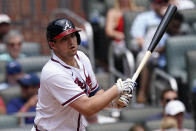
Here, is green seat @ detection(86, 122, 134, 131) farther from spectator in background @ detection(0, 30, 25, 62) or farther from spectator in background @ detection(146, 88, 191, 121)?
spectator in background @ detection(0, 30, 25, 62)

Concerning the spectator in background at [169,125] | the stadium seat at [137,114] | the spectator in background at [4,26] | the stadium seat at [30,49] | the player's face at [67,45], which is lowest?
the stadium seat at [137,114]

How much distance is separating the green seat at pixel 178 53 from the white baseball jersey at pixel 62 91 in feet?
9.81

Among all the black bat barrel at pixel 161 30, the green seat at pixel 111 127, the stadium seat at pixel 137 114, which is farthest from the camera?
the stadium seat at pixel 137 114

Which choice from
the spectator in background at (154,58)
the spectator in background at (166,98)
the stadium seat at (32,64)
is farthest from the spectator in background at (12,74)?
the spectator in background at (166,98)

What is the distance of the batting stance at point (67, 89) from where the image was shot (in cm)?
388

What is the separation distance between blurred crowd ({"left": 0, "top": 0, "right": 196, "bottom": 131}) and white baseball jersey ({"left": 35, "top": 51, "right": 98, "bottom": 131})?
1596 mm

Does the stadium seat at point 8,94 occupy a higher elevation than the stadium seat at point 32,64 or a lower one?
lower

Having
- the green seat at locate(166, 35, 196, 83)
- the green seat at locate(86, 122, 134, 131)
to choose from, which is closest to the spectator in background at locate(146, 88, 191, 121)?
the green seat at locate(86, 122, 134, 131)

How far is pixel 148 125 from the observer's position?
5891 millimetres

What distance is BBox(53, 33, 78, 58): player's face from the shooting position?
13.1 ft

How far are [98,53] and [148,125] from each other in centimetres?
368

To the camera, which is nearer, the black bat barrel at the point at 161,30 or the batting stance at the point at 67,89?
the batting stance at the point at 67,89

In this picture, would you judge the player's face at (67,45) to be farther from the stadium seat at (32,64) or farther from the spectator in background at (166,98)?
the stadium seat at (32,64)

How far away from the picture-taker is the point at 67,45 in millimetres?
3984
